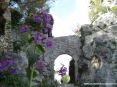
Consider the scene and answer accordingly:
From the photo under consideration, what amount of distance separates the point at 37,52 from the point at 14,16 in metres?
11.4

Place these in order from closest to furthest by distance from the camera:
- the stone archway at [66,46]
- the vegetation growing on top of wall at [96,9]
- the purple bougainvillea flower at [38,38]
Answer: the purple bougainvillea flower at [38,38] < the stone archway at [66,46] < the vegetation growing on top of wall at [96,9]

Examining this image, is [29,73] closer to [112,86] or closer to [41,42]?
[41,42]

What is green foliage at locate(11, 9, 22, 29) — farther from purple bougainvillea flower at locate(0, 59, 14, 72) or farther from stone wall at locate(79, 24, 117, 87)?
purple bougainvillea flower at locate(0, 59, 14, 72)

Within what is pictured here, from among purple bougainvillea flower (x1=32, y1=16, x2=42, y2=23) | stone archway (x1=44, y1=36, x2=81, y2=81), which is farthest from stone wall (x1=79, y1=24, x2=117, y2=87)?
stone archway (x1=44, y1=36, x2=81, y2=81)

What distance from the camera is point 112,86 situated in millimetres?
11492

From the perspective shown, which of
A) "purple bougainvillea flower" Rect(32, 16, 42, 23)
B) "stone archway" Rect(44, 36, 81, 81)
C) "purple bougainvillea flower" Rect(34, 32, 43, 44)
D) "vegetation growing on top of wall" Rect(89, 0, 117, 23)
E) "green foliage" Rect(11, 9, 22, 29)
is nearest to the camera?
"purple bougainvillea flower" Rect(34, 32, 43, 44)

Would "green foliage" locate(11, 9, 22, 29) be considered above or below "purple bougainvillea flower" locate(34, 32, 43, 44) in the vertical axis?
above

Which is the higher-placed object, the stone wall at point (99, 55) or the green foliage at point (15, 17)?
the green foliage at point (15, 17)

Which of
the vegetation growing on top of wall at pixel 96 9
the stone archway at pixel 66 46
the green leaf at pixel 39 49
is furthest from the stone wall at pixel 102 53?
the vegetation growing on top of wall at pixel 96 9

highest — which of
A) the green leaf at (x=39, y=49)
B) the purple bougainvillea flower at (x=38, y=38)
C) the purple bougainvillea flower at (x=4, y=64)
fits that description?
the purple bougainvillea flower at (x=38, y=38)

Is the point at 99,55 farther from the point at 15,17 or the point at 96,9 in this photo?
the point at 96,9

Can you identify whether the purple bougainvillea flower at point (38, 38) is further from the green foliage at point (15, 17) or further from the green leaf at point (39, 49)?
the green foliage at point (15, 17)

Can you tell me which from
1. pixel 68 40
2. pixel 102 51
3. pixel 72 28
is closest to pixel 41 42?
pixel 102 51

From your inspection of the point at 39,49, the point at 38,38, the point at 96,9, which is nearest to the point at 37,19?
the point at 38,38
